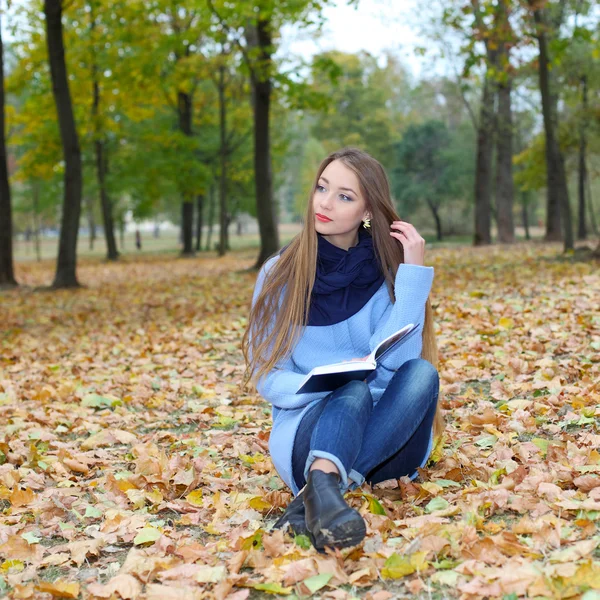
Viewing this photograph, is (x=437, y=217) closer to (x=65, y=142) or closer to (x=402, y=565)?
(x=65, y=142)

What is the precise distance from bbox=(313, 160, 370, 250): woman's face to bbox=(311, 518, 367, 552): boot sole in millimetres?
1414

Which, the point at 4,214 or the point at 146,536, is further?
the point at 4,214

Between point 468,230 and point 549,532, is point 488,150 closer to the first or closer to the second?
point 468,230

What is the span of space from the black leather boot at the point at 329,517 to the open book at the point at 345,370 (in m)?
0.39

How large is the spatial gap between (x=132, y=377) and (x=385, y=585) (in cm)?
450

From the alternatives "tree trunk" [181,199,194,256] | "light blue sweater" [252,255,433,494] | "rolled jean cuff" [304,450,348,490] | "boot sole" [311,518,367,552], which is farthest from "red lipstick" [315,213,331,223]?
"tree trunk" [181,199,194,256]

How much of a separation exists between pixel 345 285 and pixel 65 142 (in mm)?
12724

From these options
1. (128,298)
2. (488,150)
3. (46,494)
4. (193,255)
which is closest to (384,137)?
(193,255)

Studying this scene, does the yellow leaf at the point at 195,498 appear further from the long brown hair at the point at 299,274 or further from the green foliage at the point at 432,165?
the green foliage at the point at 432,165

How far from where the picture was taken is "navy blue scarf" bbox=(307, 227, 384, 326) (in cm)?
353

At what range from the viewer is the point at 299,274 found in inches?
136

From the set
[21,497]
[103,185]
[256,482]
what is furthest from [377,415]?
[103,185]

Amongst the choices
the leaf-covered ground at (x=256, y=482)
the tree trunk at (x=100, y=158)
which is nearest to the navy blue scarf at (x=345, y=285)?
the leaf-covered ground at (x=256, y=482)

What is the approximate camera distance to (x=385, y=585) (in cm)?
266
